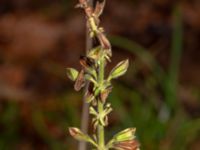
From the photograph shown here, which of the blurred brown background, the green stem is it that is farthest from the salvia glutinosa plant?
the blurred brown background

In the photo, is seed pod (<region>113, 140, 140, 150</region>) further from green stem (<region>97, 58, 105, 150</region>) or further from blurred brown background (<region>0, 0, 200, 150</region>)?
blurred brown background (<region>0, 0, 200, 150</region>)

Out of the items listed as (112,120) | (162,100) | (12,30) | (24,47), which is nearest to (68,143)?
(112,120)

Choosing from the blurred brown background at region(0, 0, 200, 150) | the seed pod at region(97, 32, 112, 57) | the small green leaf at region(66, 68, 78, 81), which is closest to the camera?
the seed pod at region(97, 32, 112, 57)

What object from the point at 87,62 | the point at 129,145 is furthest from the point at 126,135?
the point at 87,62

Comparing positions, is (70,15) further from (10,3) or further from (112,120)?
(112,120)

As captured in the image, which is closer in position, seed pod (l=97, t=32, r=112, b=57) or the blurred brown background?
seed pod (l=97, t=32, r=112, b=57)

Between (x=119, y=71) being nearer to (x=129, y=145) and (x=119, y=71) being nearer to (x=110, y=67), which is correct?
(x=129, y=145)

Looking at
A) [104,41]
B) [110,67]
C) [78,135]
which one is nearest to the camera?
[104,41]

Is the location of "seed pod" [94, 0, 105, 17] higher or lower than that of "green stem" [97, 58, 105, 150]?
higher
